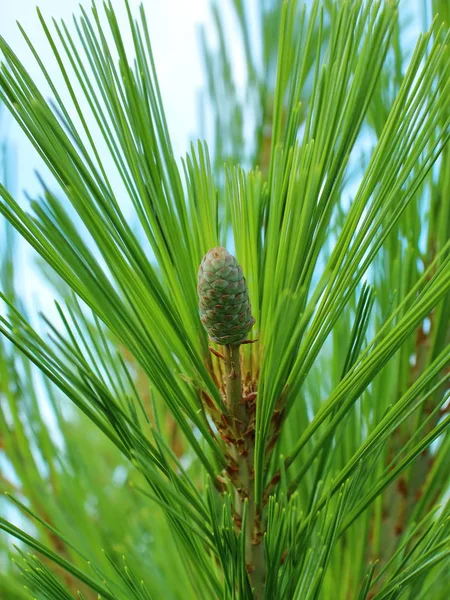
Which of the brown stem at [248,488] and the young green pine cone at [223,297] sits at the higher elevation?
the young green pine cone at [223,297]

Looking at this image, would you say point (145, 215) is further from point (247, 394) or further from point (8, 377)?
point (8, 377)

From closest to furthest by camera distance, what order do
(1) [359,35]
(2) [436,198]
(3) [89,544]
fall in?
(1) [359,35], (2) [436,198], (3) [89,544]

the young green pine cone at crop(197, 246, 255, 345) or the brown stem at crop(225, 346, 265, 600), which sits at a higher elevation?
the young green pine cone at crop(197, 246, 255, 345)

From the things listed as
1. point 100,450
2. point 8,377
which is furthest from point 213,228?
point 100,450

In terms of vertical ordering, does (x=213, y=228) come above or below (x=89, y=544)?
above

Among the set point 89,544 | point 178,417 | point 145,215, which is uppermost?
point 145,215
